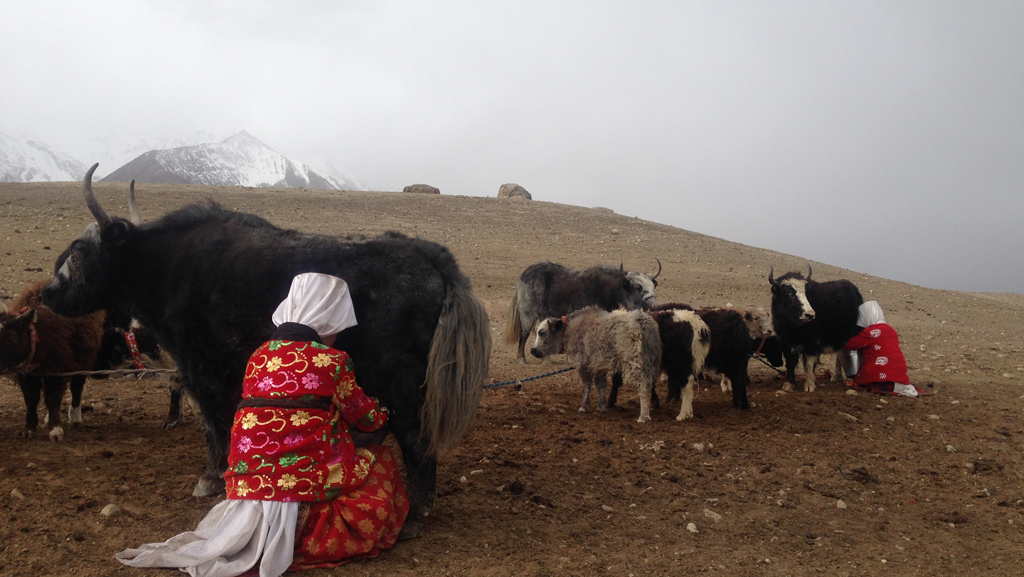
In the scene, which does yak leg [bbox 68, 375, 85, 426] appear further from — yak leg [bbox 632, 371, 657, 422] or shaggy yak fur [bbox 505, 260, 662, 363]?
shaggy yak fur [bbox 505, 260, 662, 363]

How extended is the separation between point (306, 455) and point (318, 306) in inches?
33.3

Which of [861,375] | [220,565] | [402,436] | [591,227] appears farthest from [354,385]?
[591,227]

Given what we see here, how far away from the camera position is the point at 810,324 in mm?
8586

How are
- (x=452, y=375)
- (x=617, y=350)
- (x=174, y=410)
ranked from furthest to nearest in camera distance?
1. (x=617, y=350)
2. (x=174, y=410)
3. (x=452, y=375)

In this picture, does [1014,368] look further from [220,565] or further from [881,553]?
[220,565]

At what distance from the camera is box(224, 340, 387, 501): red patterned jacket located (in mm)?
3309

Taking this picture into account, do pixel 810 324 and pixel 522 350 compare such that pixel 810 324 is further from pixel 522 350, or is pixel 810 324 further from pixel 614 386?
pixel 522 350

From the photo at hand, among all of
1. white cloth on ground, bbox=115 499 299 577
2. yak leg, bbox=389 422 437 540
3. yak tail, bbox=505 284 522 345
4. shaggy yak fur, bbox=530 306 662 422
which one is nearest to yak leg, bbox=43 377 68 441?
white cloth on ground, bbox=115 499 299 577

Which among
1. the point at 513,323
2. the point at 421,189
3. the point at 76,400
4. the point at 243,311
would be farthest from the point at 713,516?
the point at 421,189

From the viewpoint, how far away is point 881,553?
12.9ft

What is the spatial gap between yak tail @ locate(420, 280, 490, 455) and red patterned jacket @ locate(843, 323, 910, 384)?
21.4 ft

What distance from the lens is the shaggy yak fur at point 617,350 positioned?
6.81 metres

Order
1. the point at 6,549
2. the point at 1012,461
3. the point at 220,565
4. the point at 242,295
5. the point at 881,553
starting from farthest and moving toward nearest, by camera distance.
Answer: the point at 1012,461
the point at 242,295
the point at 881,553
the point at 6,549
the point at 220,565

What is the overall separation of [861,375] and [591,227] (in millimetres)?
19970
